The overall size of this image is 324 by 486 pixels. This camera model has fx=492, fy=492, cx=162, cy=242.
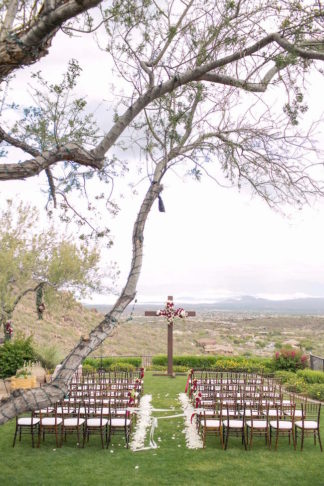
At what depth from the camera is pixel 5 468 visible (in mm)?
7906

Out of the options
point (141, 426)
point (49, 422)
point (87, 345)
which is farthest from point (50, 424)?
point (87, 345)

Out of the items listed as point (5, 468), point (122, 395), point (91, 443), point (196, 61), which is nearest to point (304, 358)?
point (122, 395)

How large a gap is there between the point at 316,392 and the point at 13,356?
33.1 ft

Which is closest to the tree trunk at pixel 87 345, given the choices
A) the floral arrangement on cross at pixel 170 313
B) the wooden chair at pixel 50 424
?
the wooden chair at pixel 50 424

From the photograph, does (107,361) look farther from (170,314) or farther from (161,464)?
(161,464)

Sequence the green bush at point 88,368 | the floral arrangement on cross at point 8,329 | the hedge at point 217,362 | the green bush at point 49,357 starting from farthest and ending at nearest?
the hedge at point 217,362
the green bush at point 88,368
the floral arrangement on cross at point 8,329
the green bush at point 49,357

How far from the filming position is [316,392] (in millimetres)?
15164

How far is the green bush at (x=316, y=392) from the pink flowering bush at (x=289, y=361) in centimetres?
445

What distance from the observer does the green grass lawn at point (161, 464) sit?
7402 mm

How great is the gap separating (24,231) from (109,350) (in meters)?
18.3

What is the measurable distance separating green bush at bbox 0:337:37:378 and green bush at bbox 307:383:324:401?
9.53 meters

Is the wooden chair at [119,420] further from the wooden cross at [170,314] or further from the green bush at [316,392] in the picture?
the wooden cross at [170,314]

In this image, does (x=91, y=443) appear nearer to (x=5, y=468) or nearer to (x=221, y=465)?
(x=5, y=468)

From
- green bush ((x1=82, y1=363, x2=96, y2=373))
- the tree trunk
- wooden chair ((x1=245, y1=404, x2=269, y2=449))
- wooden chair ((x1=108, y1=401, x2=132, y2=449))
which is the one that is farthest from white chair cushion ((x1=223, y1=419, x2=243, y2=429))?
green bush ((x1=82, y1=363, x2=96, y2=373))
